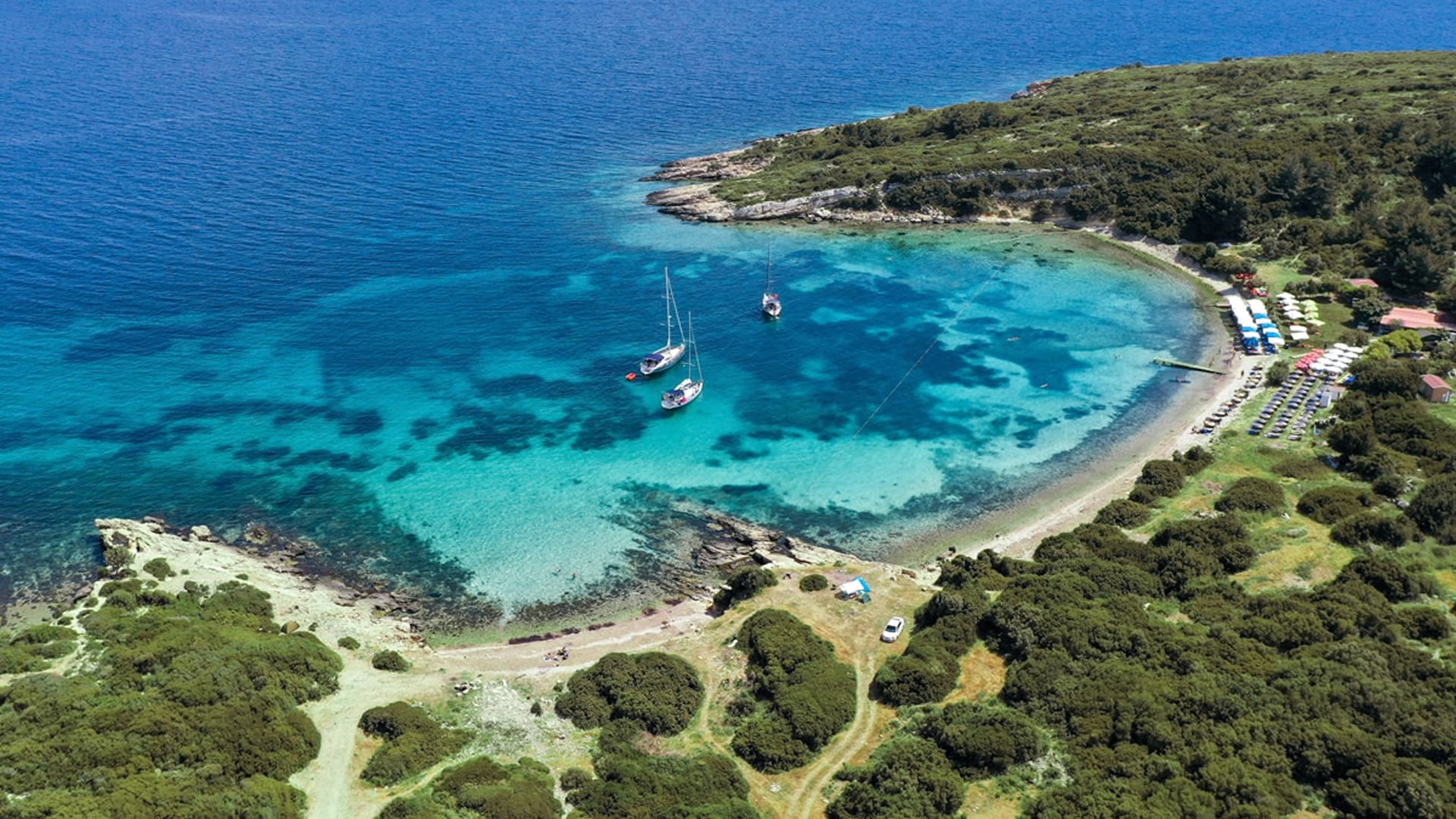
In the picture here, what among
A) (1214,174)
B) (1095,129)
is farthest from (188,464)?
(1095,129)

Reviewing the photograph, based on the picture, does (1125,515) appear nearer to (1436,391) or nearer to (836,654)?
(836,654)

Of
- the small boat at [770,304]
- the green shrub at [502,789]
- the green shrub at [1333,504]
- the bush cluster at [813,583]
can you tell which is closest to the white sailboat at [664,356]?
the small boat at [770,304]

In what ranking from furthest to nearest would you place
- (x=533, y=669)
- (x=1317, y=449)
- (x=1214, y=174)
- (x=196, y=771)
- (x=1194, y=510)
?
(x=1214, y=174), (x=1317, y=449), (x=1194, y=510), (x=533, y=669), (x=196, y=771)

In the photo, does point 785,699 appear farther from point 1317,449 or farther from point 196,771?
point 1317,449

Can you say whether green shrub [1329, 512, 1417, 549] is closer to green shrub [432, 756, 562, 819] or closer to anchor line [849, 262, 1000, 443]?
anchor line [849, 262, 1000, 443]

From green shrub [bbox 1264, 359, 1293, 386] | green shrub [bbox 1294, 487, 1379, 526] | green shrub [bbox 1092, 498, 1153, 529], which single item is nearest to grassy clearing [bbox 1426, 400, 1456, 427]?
green shrub [bbox 1264, 359, 1293, 386]

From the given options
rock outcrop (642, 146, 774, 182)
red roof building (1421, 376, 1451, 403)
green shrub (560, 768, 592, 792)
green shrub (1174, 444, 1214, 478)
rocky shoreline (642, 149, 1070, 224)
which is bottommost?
green shrub (560, 768, 592, 792)

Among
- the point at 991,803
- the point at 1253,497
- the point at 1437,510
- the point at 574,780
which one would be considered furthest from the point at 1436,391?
the point at 574,780
